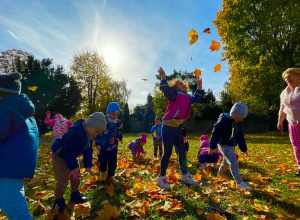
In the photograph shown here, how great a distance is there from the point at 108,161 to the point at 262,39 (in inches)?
631

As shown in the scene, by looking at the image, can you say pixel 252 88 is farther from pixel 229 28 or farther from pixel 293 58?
pixel 229 28

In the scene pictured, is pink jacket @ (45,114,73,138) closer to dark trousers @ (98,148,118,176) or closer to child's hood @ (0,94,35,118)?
dark trousers @ (98,148,118,176)

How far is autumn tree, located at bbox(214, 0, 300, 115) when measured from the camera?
15086 mm

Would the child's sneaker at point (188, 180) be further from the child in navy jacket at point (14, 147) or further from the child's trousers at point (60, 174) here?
the child in navy jacket at point (14, 147)

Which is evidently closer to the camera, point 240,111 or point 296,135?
point 240,111

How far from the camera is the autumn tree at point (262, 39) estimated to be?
1509 cm

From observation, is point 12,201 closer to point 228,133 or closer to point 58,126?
point 228,133

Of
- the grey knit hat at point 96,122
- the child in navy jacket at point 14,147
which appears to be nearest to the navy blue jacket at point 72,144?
the grey knit hat at point 96,122

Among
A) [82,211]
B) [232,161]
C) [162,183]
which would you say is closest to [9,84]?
[82,211]

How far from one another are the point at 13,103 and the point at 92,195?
6.25ft

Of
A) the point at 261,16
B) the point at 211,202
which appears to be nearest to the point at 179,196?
the point at 211,202

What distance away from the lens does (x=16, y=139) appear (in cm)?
202

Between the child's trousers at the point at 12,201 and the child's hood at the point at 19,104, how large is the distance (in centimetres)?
69

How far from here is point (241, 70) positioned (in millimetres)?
17750
